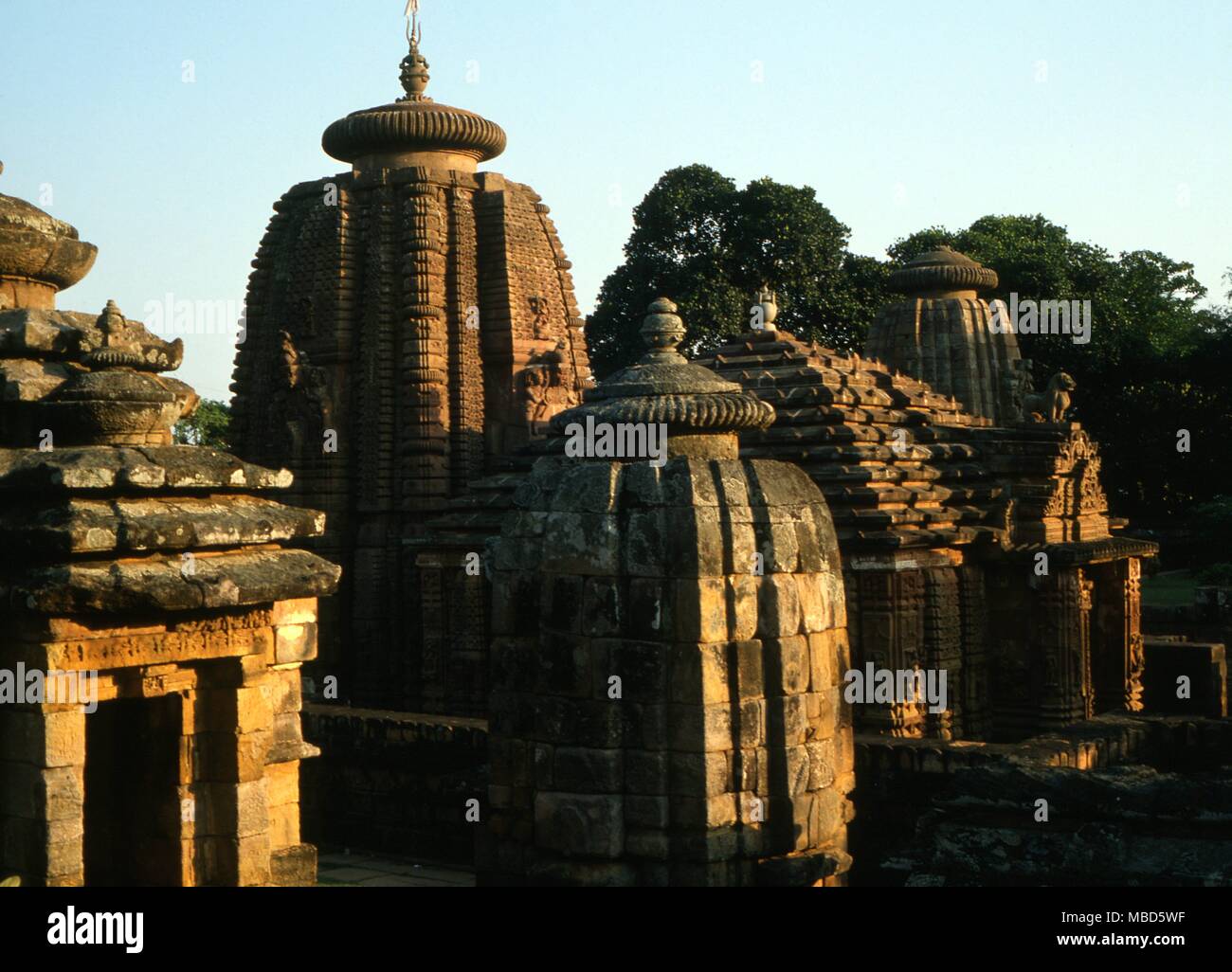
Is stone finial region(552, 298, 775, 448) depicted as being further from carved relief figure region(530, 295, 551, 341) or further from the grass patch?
the grass patch

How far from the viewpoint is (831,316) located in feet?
140

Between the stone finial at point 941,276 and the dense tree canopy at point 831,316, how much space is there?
1082cm

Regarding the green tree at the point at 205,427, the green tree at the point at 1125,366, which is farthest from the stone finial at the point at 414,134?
the green tree at the point at 205,427

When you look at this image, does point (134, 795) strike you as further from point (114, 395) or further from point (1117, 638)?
point (1117, 638)

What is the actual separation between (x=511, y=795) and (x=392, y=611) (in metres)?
11.2

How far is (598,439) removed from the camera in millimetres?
9609

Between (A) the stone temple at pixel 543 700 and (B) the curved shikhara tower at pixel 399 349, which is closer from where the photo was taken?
(A) the stone temple at pixel 543 700

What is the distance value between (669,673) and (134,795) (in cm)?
340

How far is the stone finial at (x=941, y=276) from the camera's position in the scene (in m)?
29.0

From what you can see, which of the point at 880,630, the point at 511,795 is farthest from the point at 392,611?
the point at 511,795

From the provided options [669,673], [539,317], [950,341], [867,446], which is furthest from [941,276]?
[669,673]

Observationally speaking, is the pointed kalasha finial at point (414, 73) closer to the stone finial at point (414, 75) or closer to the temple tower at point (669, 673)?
the stone finial at point (414, 75)

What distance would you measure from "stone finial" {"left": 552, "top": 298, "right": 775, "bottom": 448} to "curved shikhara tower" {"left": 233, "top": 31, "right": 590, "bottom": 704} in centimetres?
1022

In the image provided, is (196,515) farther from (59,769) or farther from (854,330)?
(854,330)
